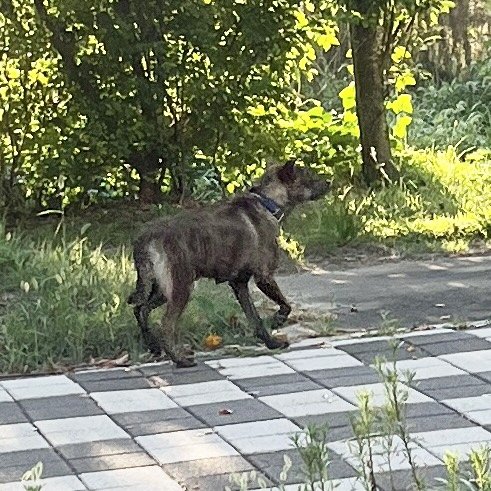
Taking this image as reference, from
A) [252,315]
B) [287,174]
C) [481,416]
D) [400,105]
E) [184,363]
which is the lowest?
[481,416]

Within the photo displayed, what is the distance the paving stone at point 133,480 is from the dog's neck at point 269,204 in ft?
8.45

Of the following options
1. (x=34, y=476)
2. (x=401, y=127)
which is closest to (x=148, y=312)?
(x=34, y=476)

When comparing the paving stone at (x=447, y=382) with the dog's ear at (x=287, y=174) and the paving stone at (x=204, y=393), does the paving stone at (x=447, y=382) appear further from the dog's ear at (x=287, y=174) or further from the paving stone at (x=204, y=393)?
the dog's ear at (x=287, y=174)

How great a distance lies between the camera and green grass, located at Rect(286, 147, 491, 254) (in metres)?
10.5

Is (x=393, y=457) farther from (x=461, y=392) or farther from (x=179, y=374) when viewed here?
(x=179, y=374)

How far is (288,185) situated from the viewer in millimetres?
7609

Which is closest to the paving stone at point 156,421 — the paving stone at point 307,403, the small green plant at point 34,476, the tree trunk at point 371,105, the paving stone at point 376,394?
the paving stone at point 307,403

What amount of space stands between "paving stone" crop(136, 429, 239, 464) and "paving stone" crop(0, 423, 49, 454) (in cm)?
43

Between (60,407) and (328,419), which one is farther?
(60,407)

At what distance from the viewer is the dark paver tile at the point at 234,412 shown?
5809 millimetres

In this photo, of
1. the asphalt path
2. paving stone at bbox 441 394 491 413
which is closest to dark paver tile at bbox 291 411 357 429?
paving stone at bbox 441 394 491 413

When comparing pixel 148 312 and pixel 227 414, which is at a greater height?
pixel 148 312

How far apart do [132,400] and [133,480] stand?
122cm

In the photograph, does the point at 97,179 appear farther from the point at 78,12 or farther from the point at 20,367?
the point at 20,367
